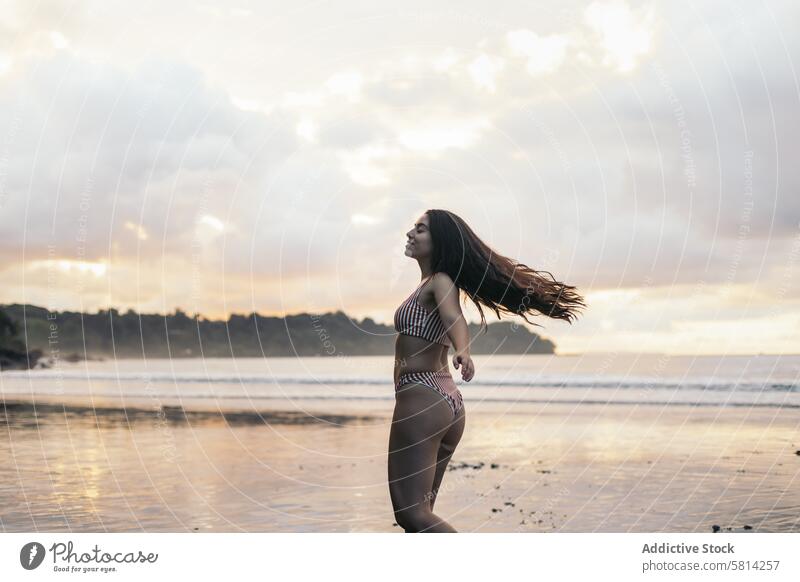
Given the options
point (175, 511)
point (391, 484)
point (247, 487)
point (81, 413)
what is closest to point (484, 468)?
point (247, 487)

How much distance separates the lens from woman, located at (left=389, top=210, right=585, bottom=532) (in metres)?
6.84

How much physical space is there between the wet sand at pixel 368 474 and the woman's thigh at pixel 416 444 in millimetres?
4030

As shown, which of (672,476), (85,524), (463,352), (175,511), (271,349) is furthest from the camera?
(271,349)

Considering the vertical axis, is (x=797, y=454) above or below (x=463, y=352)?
below

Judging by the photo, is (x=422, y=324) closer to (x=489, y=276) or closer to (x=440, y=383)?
(x=440, y=383)

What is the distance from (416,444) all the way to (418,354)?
2.23 feet

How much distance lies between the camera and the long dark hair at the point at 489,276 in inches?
283

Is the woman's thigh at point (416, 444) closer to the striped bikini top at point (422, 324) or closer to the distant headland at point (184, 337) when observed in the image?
the striped bikini top at point (422, 324)

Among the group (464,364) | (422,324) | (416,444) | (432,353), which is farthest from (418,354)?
(416,444)

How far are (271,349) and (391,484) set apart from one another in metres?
48.0

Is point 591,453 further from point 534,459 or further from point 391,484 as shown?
point 391,484

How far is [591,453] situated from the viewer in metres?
16.6
